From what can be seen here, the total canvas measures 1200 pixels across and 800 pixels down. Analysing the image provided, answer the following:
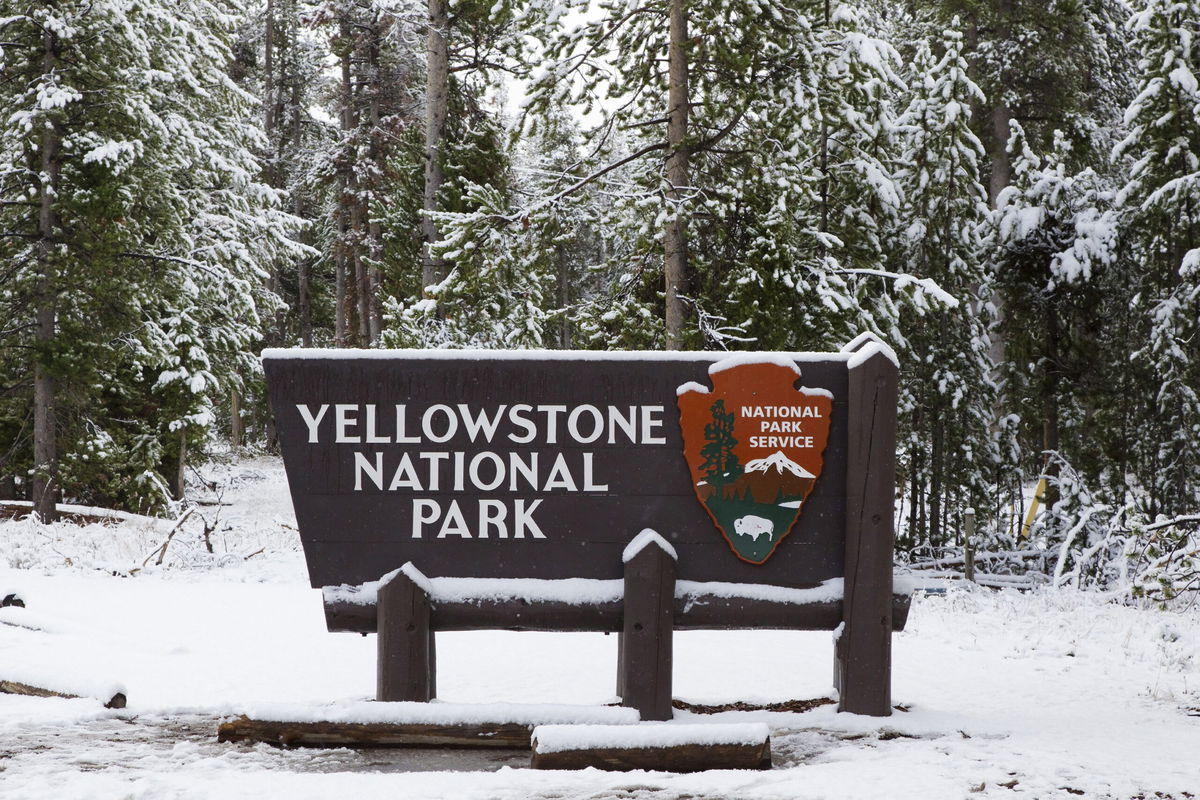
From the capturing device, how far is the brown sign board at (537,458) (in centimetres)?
511

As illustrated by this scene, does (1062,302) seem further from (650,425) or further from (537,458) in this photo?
(537,458)

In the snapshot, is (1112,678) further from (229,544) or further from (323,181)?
(323,181)

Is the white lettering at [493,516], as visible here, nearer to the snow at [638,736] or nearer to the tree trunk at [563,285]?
the snow at [638,736]

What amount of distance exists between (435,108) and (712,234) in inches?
230

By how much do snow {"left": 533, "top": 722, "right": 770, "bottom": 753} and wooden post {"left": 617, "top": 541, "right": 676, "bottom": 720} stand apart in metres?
0.71

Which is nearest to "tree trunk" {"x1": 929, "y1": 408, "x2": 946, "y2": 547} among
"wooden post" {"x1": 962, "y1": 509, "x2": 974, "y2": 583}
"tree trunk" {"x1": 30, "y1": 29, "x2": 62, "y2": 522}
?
"wooden post" {"x1": 962, "y1": 509, "x2": 974, "y2": 583}

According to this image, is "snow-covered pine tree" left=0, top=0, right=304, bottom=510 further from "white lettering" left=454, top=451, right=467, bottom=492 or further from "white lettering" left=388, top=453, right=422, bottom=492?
"white lettering" left=454, top=451, right=467, bottom=492

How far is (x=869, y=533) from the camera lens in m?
5.08

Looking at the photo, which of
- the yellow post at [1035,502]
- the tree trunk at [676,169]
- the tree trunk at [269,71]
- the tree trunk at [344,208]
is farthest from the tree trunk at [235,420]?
the yellow post at [1035,502]

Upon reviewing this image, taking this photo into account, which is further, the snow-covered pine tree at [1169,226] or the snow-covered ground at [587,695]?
the snow-covered pine tree at [1169,226]

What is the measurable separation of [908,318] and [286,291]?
86.1 feet

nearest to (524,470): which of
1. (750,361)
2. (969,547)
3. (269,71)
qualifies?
(750,361)

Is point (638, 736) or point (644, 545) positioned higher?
point (644, 545)

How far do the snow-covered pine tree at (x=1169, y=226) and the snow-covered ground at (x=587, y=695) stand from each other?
4.66 metres
